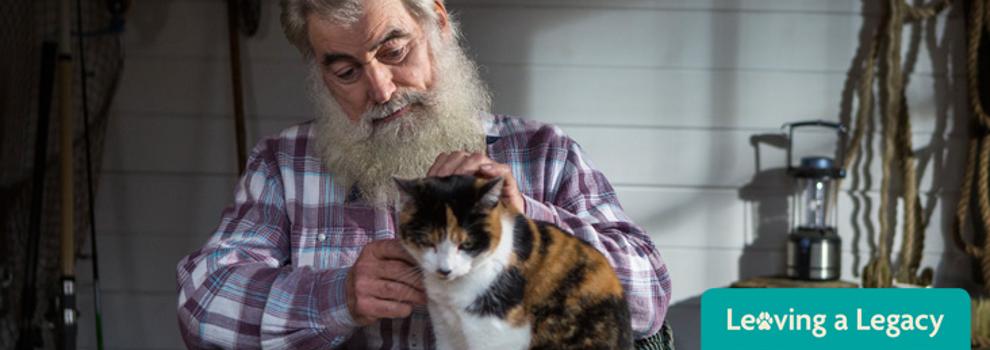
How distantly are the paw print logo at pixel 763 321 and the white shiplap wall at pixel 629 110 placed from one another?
5.82ft

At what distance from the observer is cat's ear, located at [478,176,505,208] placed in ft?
1.86

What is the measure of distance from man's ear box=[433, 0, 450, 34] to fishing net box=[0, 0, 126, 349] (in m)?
1.29

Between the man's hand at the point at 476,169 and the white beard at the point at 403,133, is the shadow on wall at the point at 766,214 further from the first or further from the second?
the man's hand at the point at 476,169

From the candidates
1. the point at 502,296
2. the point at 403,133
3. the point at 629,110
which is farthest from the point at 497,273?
the point at 629,110

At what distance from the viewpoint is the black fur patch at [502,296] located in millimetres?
581

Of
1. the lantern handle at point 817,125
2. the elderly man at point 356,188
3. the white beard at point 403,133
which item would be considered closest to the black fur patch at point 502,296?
the elderly man at point 356,188

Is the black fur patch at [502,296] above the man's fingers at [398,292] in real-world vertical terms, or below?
above

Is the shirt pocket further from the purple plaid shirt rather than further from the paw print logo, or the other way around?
the paw print logo

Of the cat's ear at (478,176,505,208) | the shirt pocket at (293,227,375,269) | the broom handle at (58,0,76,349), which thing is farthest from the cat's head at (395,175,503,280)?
the broom handle at (58,0,76,349)

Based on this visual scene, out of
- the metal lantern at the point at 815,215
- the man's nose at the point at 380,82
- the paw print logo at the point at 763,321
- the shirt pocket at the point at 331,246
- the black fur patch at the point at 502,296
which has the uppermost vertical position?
the man's nose at the point at 380,82

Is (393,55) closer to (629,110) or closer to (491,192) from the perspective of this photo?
(491,192)

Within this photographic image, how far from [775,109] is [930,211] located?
447mm

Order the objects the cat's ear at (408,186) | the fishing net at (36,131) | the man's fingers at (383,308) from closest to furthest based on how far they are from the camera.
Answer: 1. the cat's ear at (408,186)
2. the man's fingers at (383,308)
3. the fishing net at (36,131)

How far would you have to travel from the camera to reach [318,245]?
3.50ft
